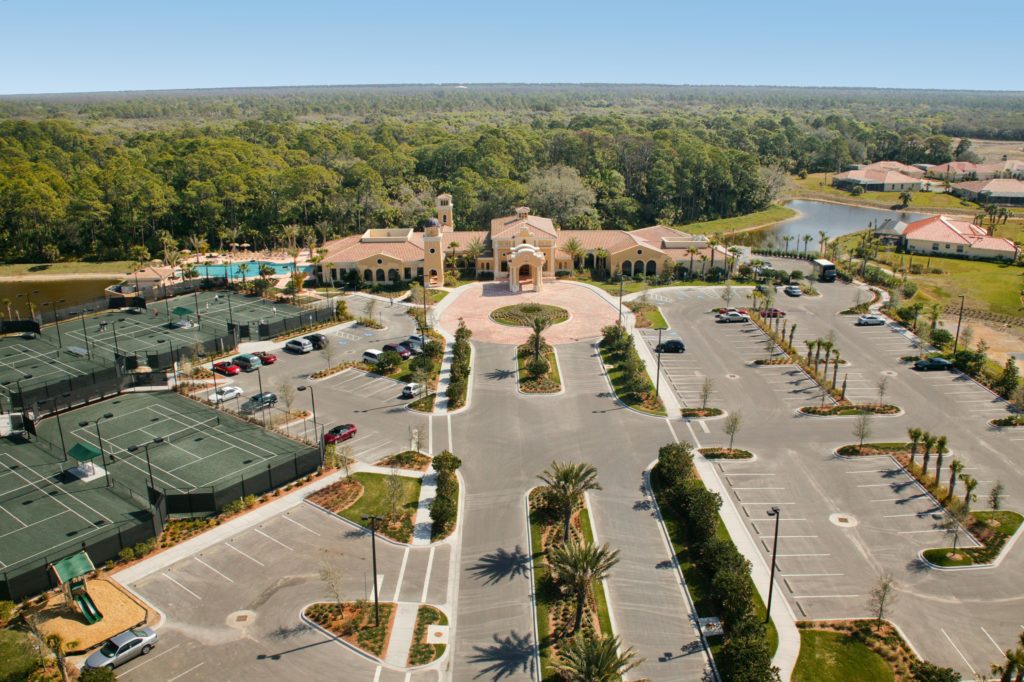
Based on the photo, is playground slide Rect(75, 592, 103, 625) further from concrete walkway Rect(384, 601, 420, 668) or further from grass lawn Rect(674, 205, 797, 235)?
grass lawn Rect(674, 205, 797, 235)

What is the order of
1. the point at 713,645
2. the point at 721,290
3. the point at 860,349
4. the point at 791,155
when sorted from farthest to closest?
the point at 791,155 → the point at 721,290 → the point at 860,349 → the point at 713,645

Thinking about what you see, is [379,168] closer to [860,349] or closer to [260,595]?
[860,349]

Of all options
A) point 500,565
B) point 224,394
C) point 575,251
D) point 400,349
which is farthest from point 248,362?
point 575,251

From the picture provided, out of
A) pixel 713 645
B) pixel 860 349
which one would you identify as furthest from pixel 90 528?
pixel 860 349

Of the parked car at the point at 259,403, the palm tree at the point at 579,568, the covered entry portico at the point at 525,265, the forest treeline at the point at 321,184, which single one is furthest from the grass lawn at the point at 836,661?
the forest treeline at the point at 321,184

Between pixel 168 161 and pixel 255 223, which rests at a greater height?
pixel 168 161

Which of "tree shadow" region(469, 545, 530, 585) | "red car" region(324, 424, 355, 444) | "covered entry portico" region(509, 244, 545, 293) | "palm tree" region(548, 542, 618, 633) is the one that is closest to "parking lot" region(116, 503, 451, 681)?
"tree shadow" region(469, 545, 530, 585)
